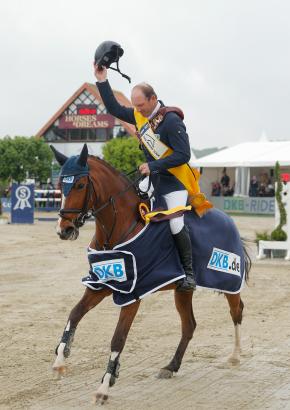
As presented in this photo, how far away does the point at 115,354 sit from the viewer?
5707 mm

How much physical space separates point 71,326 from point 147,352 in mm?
1637

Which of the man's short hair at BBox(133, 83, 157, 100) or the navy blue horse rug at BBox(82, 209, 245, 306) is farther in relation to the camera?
the man's short hair at BBox(133, 83, 157, 100)

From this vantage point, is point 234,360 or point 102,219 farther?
point 234,360

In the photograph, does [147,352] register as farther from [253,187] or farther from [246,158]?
[253,187]

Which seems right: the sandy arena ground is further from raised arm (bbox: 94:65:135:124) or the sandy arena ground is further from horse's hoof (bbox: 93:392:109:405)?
raised arm (bbox: 94:65:135:124)

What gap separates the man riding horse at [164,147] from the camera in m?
6.05

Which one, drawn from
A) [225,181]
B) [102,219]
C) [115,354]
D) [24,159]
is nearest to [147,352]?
[115,354]

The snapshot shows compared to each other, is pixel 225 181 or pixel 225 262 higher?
pixel 225 181

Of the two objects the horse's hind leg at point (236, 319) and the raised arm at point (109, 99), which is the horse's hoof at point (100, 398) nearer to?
the horse's hind leg at point (236, 319)

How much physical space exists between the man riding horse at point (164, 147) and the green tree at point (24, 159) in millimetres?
43784

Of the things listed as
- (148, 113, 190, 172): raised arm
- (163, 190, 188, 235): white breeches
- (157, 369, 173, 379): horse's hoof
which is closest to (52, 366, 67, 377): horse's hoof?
(157, 369, 173, 379): horse's hoof

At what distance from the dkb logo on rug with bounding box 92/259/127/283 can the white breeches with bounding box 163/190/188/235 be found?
577mm

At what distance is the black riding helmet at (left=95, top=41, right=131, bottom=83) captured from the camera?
20.5 ft

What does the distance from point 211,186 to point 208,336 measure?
36039 millimetres
